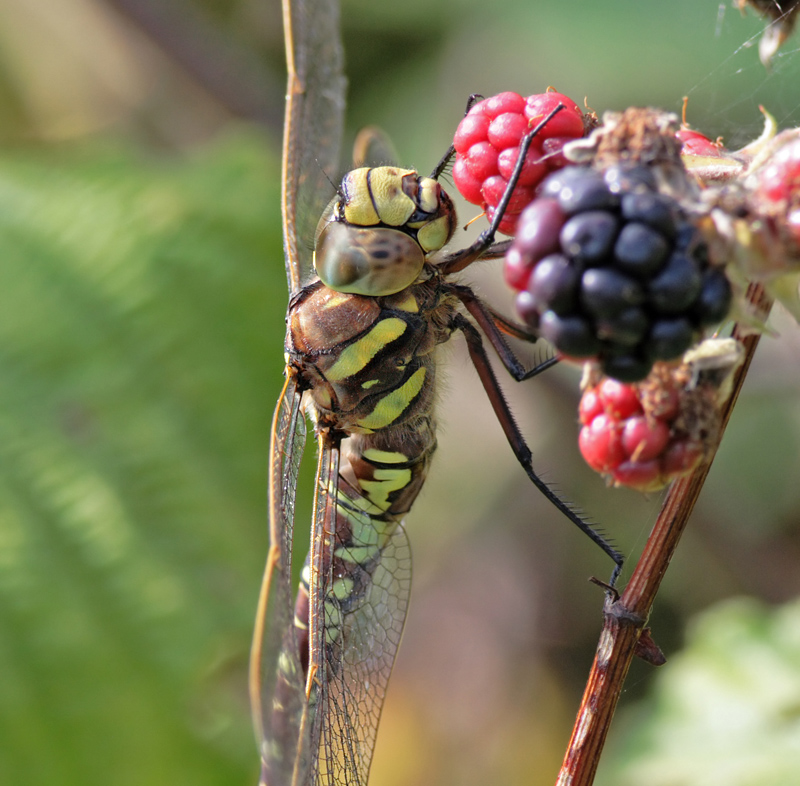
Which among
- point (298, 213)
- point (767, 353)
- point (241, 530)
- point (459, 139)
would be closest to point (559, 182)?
point (459, 139)

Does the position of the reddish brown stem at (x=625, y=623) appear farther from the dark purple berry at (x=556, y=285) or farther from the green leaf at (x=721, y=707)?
the green leaf at (x=721, y=707)

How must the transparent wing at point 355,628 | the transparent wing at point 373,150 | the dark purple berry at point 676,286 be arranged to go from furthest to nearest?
1. the transparent wing at point 373,150
2. the transparent wing at point 355,628
3. the dark purple berry at point 676,286

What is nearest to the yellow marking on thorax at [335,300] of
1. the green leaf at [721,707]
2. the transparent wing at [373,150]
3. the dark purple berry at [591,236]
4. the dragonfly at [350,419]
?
the dragonfly at [350,419]

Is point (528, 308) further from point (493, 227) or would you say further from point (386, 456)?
point (386, 456)

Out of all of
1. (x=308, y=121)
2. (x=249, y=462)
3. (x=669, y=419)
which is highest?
(x=308, y=121)

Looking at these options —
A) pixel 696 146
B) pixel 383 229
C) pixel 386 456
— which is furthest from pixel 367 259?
pixel 696 146

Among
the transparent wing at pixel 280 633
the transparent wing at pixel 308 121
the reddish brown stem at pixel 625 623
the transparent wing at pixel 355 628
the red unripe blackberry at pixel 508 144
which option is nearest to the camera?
the reddish brown stem at pixel 625 623
